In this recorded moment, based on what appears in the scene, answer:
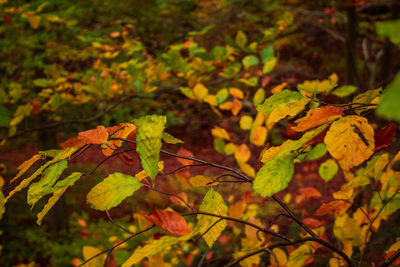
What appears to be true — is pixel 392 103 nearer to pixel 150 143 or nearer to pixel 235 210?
pixel 150 143

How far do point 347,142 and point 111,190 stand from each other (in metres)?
0.34

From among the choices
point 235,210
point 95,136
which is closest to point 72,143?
point 95,136

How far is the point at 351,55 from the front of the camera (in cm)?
193

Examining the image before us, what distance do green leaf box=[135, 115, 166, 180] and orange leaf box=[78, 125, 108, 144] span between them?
0.08m

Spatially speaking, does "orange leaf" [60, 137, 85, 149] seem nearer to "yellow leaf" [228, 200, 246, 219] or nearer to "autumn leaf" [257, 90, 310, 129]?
"autumn leaf" [257, 90, 310, 129]

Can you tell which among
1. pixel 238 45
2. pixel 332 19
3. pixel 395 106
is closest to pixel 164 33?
pixel 332 19

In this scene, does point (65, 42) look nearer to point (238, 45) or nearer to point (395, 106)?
point (238, 45)

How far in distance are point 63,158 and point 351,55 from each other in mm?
1998

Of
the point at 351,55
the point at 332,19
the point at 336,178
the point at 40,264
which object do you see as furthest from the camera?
the point at 336,178

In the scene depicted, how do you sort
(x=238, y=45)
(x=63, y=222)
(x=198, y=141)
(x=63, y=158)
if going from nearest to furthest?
(x=63, y=158), (x=238, y=45), (x=63, y=222), (x=198, y=141)

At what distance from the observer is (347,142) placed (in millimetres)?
415

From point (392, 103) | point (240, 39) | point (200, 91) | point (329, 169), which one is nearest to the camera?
point (392, 103)

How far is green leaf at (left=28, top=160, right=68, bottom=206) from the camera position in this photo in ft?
1.38

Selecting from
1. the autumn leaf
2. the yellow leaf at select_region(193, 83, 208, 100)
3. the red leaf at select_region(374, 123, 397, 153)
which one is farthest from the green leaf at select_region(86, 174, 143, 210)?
the yellow leaf at select_region(193, 83, 208, 100)
